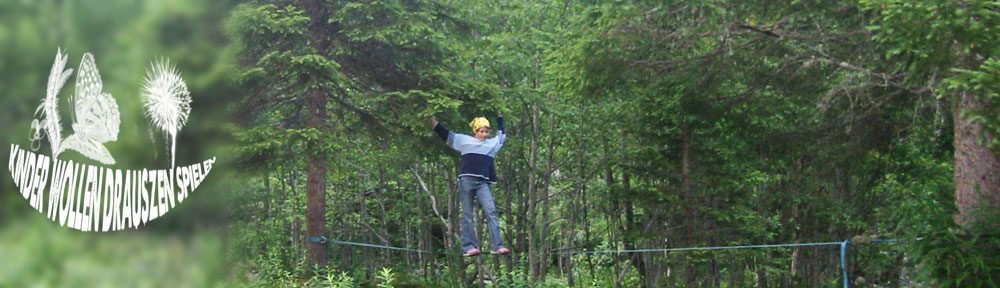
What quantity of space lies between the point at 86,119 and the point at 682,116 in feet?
38.8

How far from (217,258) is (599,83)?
7999 millimetres

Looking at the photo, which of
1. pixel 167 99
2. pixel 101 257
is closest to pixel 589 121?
pixel 167 99

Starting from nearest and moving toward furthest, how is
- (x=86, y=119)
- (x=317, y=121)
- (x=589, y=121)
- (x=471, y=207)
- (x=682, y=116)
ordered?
(x=86, y=119) < (x=471, y=207) < (x=317, y=121) < (x=682, y=116) < (x=589, y=121)

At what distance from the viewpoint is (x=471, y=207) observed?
950 centimetres

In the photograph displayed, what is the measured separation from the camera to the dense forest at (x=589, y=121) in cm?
264

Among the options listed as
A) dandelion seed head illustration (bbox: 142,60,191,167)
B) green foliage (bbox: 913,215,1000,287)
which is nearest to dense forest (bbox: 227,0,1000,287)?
green foliage (bbox: 913,215,1000,287)

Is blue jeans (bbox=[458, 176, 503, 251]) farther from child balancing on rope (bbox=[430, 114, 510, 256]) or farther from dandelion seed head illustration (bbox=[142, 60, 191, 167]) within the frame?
dandelion seed head illustration (bbox=[142, 60, 191, 167])

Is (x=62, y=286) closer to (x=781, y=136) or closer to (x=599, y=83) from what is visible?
(x=599, y=83)

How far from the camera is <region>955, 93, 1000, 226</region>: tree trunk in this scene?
7.95 metres

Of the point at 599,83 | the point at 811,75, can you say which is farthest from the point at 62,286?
the point at 811,75

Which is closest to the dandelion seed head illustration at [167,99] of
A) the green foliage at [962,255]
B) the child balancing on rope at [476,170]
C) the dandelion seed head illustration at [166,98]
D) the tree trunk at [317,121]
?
the dandelion seed head illustration at [166,98]

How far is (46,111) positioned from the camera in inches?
105

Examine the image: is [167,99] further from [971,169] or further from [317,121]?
[317,121]

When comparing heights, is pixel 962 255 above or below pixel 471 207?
below
